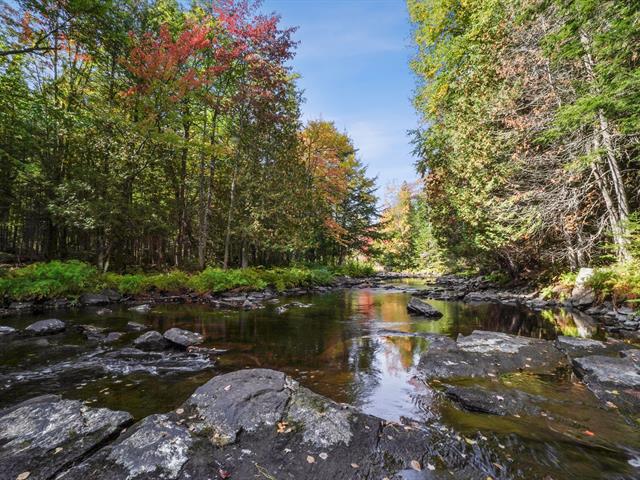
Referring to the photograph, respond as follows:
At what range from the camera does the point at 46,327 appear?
7.28 meters

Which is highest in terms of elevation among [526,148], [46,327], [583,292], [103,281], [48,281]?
[526,148]

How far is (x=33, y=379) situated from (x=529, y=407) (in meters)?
6.74

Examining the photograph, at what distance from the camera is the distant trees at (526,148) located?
1058cm

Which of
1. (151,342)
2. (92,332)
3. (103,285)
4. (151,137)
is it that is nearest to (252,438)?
(151,342)

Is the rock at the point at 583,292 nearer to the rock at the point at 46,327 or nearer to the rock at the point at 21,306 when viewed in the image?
the rock at the point at 46,327

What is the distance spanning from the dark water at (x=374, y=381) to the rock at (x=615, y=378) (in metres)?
0.19

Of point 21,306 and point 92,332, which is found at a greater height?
point 21,306

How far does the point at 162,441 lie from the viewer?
2684 millimetres

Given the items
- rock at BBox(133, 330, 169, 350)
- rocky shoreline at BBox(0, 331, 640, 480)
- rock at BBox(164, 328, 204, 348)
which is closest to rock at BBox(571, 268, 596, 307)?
rocky shoreline at BBox(0, 331, 640, 480)

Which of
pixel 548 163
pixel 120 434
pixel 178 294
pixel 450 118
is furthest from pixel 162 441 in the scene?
pixel 450 118

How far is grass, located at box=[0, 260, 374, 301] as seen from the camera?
10.3m

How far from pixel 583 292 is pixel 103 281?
17694mm

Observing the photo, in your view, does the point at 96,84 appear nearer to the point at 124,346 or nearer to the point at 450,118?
the point at 124,346

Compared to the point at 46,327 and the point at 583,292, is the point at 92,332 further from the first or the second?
the point at 583,292
